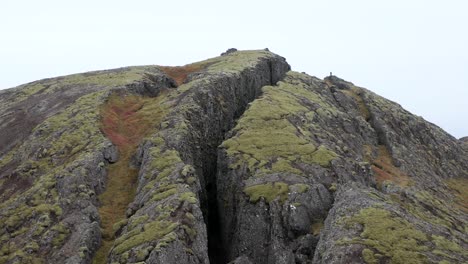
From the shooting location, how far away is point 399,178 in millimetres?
69812

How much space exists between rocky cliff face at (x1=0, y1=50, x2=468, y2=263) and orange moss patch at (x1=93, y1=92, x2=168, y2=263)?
22 cm

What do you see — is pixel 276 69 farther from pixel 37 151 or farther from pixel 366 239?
pixel 366 239

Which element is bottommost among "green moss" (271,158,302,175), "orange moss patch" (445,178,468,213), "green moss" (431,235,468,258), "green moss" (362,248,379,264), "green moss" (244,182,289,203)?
"orange moss patch" (445,178,468,213)

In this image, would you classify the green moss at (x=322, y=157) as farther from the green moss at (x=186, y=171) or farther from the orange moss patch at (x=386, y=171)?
the green moss at (x=186, y=171)

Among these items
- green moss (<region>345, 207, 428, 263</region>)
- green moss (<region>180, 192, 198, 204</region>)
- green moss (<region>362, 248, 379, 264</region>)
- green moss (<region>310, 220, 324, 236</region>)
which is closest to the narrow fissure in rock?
green moss (<region>180, 192, 198, 204</region>)

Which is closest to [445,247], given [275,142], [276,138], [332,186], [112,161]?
[332,186]

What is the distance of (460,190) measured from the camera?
80750 mm

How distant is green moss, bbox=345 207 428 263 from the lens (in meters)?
34.5

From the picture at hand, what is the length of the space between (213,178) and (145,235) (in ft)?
84.0

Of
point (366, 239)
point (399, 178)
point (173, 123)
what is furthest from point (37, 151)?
point (399, 178)

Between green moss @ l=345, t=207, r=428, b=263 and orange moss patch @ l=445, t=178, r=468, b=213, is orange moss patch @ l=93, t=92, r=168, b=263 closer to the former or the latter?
green moss @ l=345, t=207, r=428, b=263

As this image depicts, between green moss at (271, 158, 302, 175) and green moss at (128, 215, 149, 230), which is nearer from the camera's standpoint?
green moss at (128, 215, 149, 230)

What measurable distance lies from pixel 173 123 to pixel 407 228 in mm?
36010

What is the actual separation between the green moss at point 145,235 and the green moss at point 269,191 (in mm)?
10975
